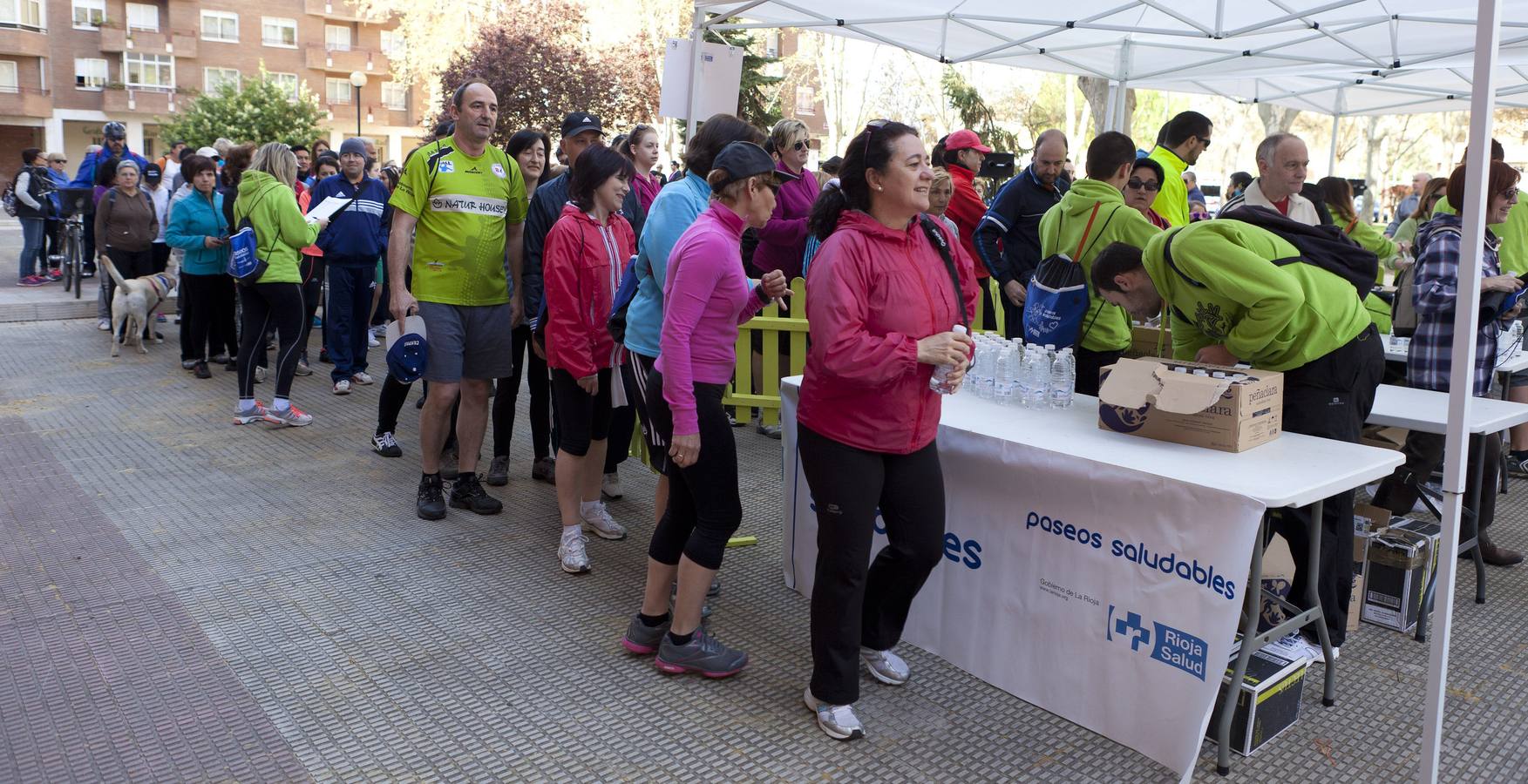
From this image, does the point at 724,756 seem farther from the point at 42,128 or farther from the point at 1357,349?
the point at 42,128

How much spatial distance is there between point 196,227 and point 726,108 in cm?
418

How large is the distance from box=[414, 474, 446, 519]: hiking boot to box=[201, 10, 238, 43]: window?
44.8 metres

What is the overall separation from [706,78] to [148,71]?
43175mm

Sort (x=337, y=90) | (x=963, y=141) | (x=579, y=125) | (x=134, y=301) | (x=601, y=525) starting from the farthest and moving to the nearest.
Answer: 1. (x=337, y=90)
2. (x=134, y=301)
3. (x=963, y=141)
4. (x=579, y=125)
5. (x=601, y=525)

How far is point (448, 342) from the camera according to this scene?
496cm

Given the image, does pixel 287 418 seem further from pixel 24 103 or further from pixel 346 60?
pixel 346 60

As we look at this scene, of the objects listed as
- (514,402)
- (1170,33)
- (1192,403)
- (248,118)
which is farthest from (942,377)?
(248,118)

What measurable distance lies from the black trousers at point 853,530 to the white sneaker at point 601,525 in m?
1.96

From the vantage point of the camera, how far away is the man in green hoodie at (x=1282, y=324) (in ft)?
10.6

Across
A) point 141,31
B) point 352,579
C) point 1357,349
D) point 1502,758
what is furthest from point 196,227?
point 141,31

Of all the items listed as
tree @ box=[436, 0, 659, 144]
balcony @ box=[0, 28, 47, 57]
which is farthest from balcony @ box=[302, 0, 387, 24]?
tree @ box=[436, 0, 659, 144]

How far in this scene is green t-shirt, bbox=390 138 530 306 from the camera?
485 cm

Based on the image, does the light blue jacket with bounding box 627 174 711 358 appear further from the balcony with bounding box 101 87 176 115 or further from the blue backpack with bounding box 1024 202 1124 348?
the balcony with bounding box 101 87 176 115

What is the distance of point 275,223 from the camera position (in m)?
6.82
